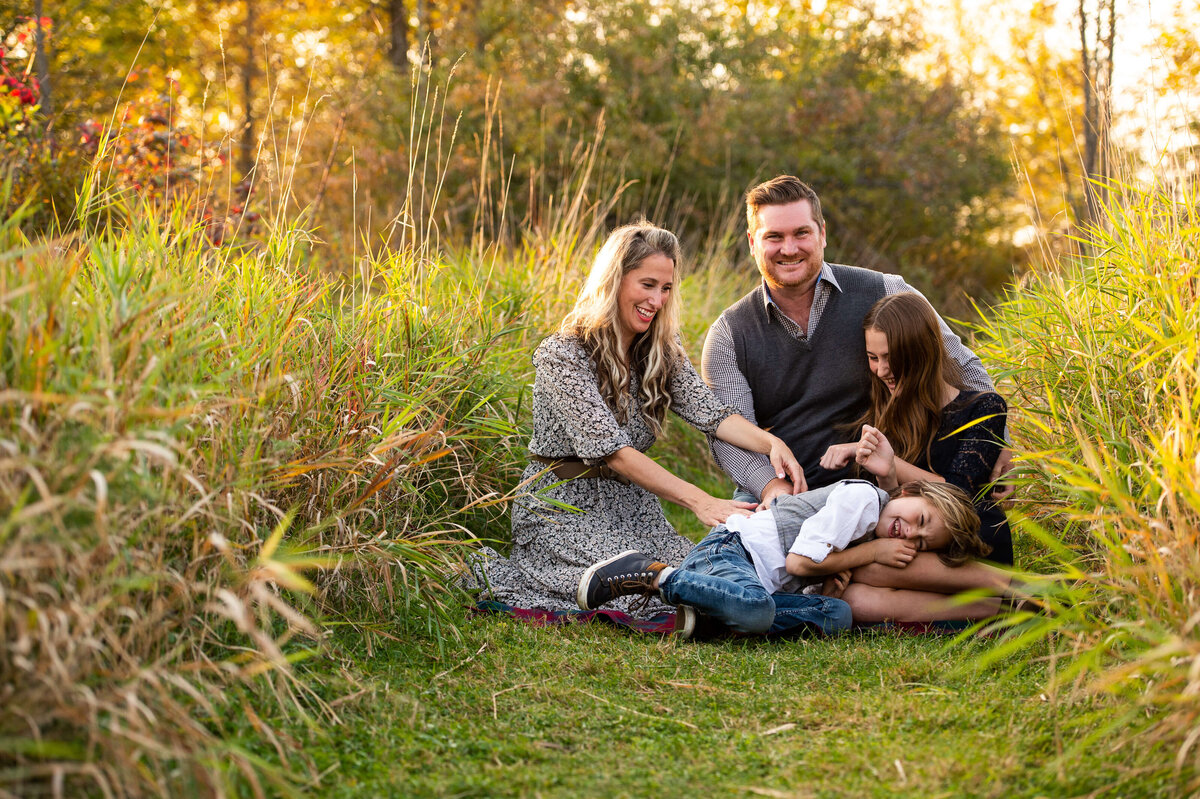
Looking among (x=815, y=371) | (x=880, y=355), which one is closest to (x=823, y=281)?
(x=815, y=371)

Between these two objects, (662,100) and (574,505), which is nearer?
(574,505)

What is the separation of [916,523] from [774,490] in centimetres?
54

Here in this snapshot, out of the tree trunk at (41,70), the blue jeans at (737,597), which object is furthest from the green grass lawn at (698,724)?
the tree trunk at (41,70)

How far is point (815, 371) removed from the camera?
3.62 m

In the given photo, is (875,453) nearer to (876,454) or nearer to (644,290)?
(876,454)

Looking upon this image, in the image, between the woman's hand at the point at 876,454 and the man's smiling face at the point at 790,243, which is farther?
the man's smiling face at the point at 790,243

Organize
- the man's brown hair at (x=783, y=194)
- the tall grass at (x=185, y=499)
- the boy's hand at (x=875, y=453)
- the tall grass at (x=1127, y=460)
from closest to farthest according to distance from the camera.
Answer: the tall grass at (x=185, y=499), the tall grass at (x=1127, y=460), the boy's hand at (x=875, y=453), the man's brown hair at (x=783, y=194)

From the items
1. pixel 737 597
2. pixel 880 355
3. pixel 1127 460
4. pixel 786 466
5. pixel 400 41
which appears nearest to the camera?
pixel 1127 460

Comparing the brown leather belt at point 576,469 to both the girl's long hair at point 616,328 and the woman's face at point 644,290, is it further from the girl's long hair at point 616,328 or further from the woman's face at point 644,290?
the woman's face at point 644,290

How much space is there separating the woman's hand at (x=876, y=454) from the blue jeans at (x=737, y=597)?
443 mm

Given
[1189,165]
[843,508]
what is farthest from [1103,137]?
[843,508]

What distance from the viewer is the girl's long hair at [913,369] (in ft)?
10.5

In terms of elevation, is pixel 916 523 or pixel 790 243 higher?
pixel 790 243

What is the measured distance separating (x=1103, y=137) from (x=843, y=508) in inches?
66.5
